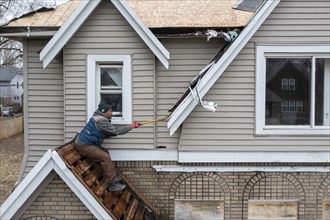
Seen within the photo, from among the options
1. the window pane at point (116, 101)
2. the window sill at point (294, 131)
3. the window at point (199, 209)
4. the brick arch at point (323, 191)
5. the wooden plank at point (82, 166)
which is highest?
the window pane at point (116, 101)

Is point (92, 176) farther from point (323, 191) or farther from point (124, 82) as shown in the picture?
point (323, 191)

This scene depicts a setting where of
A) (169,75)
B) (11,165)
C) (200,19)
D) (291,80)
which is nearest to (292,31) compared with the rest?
(291,80)

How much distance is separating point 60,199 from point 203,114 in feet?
10.6

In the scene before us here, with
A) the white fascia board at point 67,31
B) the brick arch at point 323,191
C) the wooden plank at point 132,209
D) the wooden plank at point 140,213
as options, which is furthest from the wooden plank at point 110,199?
the brick arch at point 323,191

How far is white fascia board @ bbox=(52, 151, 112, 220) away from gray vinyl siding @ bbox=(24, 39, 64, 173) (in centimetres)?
226

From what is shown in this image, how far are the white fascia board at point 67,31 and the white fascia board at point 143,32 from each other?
1.72ft

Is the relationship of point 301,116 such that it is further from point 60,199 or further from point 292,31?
point 60,199

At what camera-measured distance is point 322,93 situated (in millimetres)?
7684

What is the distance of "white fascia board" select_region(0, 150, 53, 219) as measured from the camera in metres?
6.34

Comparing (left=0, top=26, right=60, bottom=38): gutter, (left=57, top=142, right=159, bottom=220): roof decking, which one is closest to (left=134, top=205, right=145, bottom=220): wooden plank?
(left=57, top=142, right=159, bottom=220): roof decking

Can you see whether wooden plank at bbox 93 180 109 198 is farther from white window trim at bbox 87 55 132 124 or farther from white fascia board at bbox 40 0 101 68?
white fascia board at bbox 40 0 101 68

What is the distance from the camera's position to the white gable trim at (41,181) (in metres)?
6.33

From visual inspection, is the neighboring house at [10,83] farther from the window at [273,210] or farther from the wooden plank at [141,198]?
the window at [273,210]

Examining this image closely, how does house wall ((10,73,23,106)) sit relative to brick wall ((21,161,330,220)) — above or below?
above
